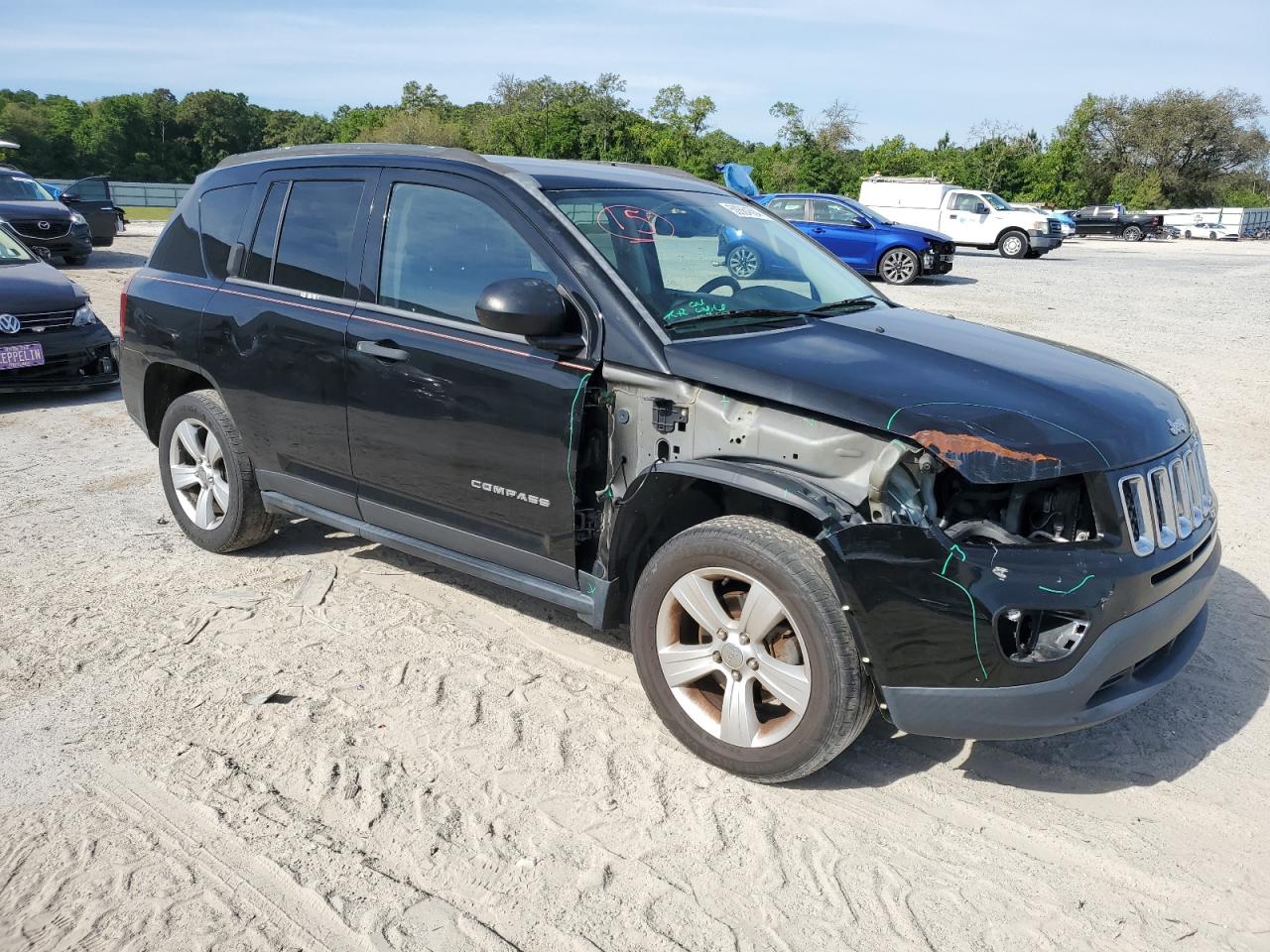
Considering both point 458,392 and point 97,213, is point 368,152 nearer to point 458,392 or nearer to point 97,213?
point 458,392

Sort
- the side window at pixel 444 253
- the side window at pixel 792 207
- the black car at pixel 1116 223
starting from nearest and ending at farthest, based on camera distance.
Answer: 1. the side window at pixel 444 253
2. the side window at pixel 792 207
3. the black car at pixel 1116 223

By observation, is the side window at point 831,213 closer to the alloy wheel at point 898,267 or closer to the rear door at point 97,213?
the alloy wheel at point 898,267

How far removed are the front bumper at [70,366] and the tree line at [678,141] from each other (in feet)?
117

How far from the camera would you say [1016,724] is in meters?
2.88

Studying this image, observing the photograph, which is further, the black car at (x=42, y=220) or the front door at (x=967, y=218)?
the front door at (x=967, y=218)

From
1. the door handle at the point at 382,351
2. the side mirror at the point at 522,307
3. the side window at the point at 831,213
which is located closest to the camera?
the side mirror at the point at 522,307

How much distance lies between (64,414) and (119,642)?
5056 mm

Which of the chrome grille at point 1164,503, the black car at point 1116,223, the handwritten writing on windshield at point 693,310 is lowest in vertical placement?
the black car at point 1116,223

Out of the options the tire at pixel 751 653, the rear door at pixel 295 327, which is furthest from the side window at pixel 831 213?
the tire at pixel 751 653

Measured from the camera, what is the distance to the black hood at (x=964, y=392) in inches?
113

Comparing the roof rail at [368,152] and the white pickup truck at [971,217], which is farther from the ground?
the roof rail at [368,152]

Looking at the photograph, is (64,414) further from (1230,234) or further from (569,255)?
(1230,234)

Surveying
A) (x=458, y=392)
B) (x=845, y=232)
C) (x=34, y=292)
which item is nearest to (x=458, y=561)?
(x=458, y=392)

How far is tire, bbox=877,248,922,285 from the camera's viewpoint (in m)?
19.4
